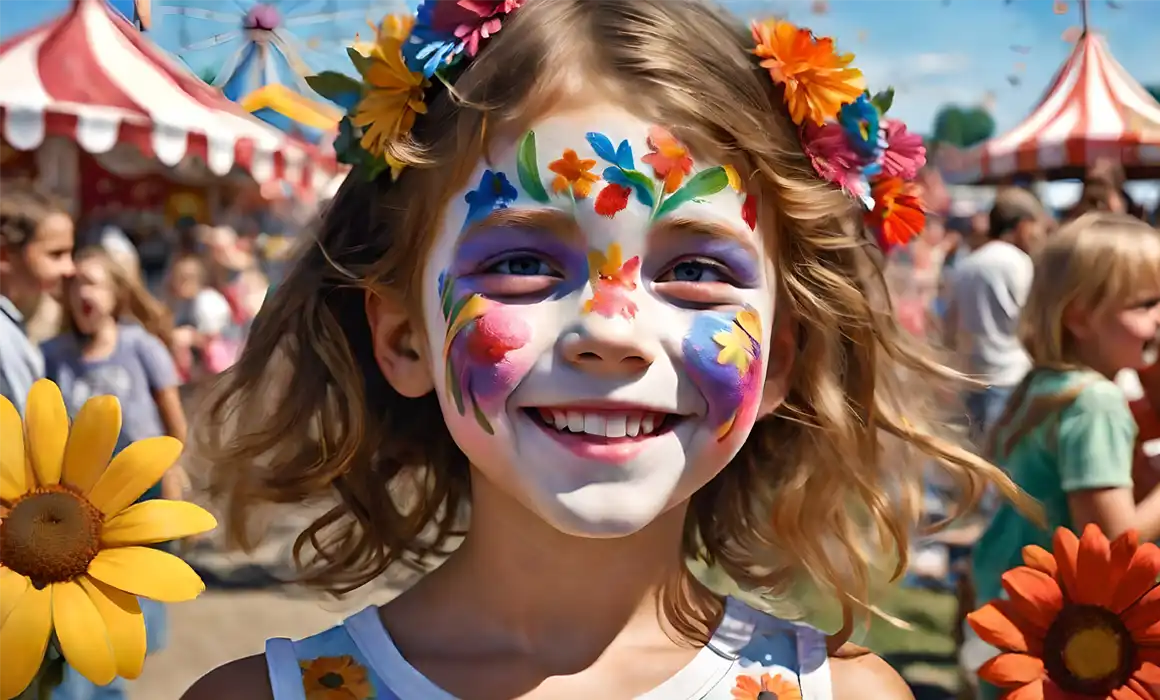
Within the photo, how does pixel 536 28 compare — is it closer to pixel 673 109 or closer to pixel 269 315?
pixel 673 109

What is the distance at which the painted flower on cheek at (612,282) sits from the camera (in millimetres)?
1257

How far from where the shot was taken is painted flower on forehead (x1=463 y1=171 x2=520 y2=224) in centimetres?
132

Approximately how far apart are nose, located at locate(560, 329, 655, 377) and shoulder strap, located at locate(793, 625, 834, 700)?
1.58 feet

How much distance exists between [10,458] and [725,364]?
710mm

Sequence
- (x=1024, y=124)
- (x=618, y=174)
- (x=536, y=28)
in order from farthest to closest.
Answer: (x=1024, y=124) → (x=536, y=28) → (x=618, y=174)

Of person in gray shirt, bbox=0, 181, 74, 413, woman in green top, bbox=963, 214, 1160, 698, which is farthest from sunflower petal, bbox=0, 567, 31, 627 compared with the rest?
person in gray shirt, bbox=0, 181, 74, 413

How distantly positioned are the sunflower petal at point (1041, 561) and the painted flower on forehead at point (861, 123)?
1.70 feet

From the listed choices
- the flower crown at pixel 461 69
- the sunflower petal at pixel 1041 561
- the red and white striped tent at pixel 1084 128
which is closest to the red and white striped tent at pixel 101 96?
the flower crown at pixel 461 69

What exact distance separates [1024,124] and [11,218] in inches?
306

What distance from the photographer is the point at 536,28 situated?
1.41 m

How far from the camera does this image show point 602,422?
50.3 inches

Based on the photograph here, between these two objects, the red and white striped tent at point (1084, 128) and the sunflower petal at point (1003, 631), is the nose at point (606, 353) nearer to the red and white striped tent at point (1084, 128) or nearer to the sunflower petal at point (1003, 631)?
the sunflower petal at point (1003, 631)

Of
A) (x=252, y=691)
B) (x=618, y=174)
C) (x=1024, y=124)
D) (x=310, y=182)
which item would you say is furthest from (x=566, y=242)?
(x=1024, y=124)

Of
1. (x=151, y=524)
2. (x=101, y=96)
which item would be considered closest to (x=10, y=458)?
(x=151, y=524)
